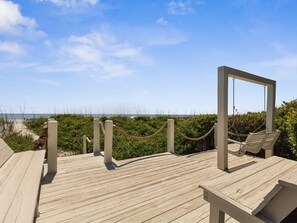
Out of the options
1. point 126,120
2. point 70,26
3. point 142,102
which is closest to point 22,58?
point 70,26

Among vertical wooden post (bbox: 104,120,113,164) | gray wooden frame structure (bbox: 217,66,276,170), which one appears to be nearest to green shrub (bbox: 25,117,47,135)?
vertical wooden post (bbox: 104,120,113,164)

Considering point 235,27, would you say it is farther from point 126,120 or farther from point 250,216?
point 126,120

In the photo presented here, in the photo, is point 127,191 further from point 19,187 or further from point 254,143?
point 254,143

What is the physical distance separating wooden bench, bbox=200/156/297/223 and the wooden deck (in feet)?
2.02

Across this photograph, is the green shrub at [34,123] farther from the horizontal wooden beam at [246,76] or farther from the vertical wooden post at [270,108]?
the vertical wooden post at [270,108]

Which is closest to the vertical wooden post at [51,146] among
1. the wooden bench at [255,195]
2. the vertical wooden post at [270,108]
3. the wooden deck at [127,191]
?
the wooden deck at [127,191]

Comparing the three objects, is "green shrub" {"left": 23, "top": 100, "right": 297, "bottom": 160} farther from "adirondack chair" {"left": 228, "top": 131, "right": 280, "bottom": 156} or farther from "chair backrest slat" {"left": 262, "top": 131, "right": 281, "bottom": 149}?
"adirondack chair" {"left": 228, "top": 131, "right": 280, "bottom": 156}

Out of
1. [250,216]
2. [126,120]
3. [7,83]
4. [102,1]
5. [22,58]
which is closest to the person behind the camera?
[250,216]

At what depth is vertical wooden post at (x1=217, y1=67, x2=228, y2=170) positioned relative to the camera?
4199 mm

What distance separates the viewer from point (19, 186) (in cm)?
196

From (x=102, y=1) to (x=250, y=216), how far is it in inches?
188

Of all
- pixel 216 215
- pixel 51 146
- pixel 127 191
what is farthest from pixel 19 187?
pixel 51 146

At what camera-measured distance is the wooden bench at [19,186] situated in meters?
1.43

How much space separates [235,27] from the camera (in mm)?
5258
